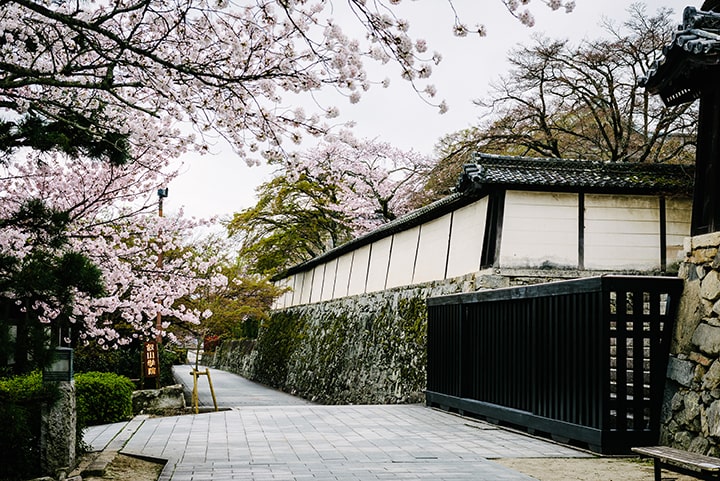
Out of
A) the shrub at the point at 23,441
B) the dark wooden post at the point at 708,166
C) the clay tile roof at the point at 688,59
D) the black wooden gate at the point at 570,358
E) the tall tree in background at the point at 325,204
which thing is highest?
the tall tree in background at the point at 325,204

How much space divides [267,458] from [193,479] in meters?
1.27

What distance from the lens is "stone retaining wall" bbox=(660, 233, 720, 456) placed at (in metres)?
7.21

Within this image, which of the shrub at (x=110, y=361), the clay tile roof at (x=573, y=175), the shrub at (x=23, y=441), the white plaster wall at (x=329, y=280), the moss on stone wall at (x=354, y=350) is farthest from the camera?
the white plaster wall at (x=329, y=280)

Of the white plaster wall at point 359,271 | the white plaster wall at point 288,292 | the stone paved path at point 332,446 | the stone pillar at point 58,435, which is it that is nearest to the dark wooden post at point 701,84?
the stone paved path at point 332,446

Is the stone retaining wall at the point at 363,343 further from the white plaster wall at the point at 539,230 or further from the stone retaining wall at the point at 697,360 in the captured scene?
the stone retaining wall at the point at 697,360

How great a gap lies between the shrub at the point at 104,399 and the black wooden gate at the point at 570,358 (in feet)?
18.1

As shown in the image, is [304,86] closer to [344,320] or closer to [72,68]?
[72,68]

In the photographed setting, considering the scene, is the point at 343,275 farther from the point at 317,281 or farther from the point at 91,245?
the point at 91,245

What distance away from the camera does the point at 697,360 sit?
7.52 meters

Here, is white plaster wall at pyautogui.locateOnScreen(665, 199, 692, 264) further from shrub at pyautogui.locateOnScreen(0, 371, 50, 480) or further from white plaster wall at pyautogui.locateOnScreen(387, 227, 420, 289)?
shrub at pyautogui.locateOnScreen(0, 371, 50, 480)

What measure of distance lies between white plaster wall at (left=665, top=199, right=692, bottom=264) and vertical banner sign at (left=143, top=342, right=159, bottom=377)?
11.8 metres

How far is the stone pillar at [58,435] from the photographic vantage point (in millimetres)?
6680

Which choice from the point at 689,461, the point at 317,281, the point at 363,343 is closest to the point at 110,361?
the point at 363,343

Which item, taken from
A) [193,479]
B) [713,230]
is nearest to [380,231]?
[713,230]
